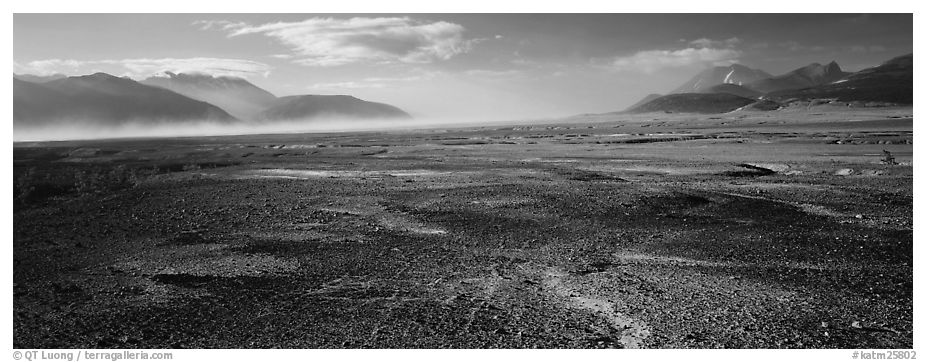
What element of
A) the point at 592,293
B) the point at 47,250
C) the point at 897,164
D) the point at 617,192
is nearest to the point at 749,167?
the point at 897,164

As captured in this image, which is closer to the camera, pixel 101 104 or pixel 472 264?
pixel 472 264

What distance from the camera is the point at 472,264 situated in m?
9.66

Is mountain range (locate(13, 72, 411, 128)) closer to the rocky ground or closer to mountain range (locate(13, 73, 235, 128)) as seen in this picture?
mountain range (locate(13, 73, 235, 128))

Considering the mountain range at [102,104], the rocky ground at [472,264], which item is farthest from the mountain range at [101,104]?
the rocky ground at [472,264]

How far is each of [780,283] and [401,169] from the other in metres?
18.7

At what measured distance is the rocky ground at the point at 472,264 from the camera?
6.95m

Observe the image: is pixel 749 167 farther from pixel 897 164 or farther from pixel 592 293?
pixel 592 293

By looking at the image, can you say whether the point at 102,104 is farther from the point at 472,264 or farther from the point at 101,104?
the point at 472,264

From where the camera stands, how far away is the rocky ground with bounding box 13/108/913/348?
6.95m

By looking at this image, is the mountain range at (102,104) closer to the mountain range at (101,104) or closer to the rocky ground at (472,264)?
the mountain range at (101,104)

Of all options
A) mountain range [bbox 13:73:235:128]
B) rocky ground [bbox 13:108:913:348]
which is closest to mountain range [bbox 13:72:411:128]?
mountain range [bbox 13:73:235:128]

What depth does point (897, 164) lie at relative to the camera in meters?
21.7

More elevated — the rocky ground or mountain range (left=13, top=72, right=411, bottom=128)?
mountain range (left=13, top=72, right=411, bottom=128)

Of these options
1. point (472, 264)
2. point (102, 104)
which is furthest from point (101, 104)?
point (472, 264)
